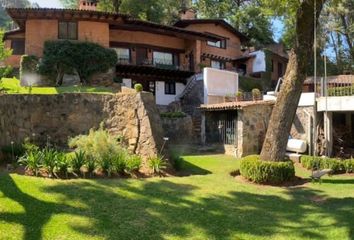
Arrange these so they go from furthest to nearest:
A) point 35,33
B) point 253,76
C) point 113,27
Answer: point 253,76, point 113,27, point 35,33

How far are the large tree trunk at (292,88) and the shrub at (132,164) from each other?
17.6 feet

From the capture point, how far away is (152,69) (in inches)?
1326

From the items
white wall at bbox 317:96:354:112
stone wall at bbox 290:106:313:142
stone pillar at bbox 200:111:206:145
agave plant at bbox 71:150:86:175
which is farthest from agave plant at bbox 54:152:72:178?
stone wall at bbox 290:106:313:142

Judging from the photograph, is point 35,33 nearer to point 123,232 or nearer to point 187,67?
point 187,67

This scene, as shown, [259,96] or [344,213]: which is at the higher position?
[259,96]

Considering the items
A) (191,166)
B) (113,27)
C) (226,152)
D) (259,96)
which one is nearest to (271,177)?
(191,166)

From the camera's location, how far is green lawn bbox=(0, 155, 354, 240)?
29.1 ft

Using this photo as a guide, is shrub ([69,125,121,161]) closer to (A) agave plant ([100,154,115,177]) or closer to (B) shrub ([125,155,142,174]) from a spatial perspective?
(A) agave plant ([100,154,115,177])

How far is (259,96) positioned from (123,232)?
20.0 meters

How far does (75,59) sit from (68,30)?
2.86 m

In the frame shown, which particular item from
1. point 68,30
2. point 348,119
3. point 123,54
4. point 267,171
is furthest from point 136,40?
point 267,171

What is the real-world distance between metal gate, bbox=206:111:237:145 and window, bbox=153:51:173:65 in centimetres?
1070

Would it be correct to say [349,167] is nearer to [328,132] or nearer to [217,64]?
[328,132]

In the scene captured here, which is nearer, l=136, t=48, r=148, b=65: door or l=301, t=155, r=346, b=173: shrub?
l=301, t=155, r=346, b=173: shrub
